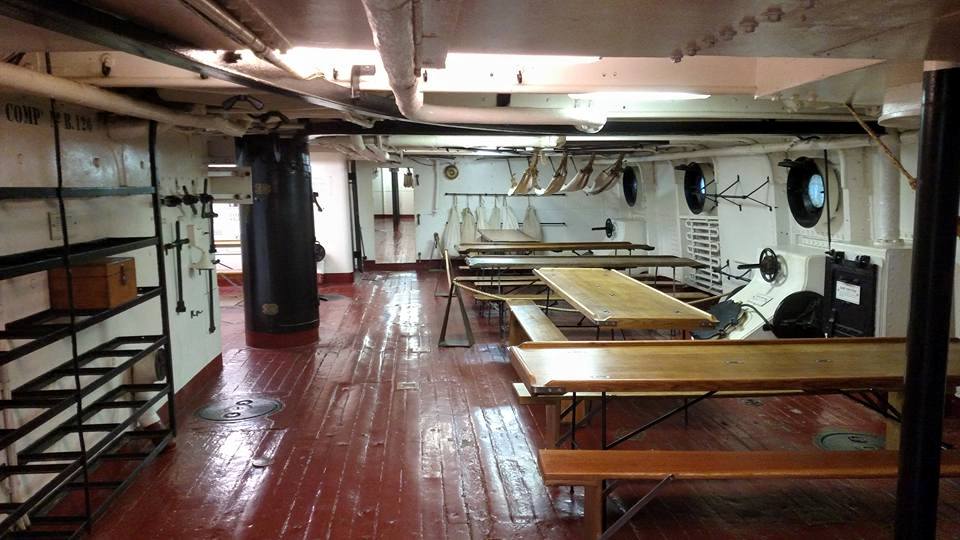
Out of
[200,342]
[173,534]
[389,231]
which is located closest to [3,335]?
[173,534]

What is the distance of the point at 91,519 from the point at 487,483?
1977mm

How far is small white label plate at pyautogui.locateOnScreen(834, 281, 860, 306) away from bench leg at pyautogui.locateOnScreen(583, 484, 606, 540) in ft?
11.5

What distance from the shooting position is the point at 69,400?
2.98 metres

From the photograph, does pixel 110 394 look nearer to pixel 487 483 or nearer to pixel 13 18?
pixel 487 483

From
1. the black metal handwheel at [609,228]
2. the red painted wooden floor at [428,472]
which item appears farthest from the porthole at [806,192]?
the black metal handwheel at [609,228]

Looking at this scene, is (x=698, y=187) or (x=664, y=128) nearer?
(x=664, y=128)

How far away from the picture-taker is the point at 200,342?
566 cm

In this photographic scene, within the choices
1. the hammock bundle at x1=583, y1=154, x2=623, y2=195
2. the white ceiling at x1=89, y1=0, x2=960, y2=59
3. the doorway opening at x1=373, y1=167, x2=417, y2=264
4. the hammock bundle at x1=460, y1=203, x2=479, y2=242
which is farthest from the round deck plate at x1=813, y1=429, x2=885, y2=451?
the doorway opening at x1=373, y1=167, x2=417, y2=264

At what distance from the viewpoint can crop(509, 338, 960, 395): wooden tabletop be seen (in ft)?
10.0

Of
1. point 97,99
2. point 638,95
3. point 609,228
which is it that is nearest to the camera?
point 97,99

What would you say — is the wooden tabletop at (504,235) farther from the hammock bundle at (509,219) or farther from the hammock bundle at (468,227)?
the hammock bundle at (509,219)

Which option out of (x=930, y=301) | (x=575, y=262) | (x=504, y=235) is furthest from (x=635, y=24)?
(x=504, y=235)

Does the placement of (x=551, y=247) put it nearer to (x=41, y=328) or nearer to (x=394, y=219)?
(x=41, y=328)

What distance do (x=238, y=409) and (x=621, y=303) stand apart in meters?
2.97
